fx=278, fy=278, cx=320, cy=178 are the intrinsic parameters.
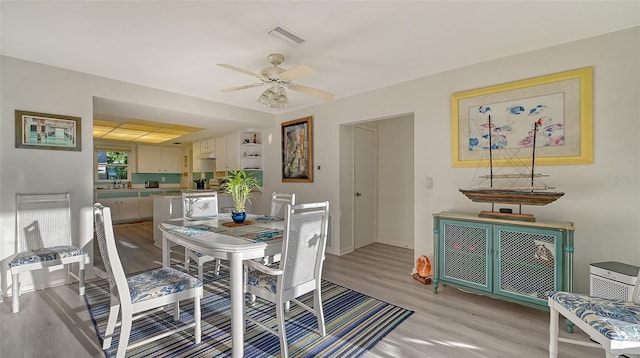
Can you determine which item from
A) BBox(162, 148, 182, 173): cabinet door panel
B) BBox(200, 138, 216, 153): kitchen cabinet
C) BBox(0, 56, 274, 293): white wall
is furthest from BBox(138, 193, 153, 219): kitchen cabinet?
BBox(0, 56, 274, 293): white wall

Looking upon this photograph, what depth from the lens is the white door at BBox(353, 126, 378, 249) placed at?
Result: 189 inches

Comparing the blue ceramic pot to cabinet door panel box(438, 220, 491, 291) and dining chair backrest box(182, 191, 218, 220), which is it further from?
cabinet door panel box(438, 220, 491, 291)

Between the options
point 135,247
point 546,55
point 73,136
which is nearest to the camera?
point 546,55

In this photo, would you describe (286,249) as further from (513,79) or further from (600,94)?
(600,94)

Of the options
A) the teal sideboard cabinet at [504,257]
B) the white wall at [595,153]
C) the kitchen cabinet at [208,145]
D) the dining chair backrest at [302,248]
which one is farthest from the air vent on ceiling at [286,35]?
the kitchen cabinet at [208,145]

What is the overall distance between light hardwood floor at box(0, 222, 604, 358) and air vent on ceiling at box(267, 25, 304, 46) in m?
2.56

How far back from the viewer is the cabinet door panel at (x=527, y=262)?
7.57 feet

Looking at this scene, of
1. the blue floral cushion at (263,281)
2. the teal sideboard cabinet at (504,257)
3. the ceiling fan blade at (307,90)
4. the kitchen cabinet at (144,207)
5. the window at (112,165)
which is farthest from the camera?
the window at (112,165)

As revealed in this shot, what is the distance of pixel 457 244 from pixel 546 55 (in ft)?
6.55

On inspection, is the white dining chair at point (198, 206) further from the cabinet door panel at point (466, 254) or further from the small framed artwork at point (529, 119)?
the small framed artwork at point (529, 119)

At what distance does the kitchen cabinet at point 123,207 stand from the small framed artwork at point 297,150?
476 cm

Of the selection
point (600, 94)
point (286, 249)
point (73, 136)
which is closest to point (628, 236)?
point (600, 94)

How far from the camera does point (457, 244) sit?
2.83 metres

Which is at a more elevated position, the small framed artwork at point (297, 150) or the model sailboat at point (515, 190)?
the small framed artwork at point (297, 150)
